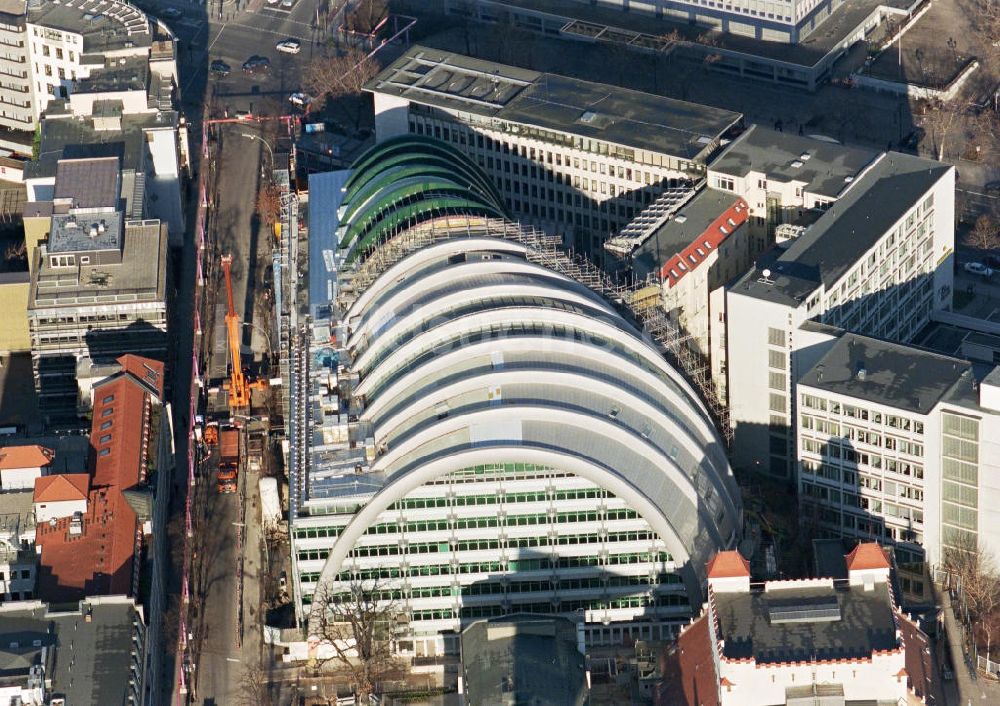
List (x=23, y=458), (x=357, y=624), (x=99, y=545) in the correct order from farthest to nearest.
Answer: (x=23, y=458) → (x=99, y=545) → (x=357, y=624)

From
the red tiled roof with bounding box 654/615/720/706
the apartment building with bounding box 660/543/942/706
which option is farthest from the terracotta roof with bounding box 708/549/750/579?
the red tiled roof with bounding box 654/615/720/706

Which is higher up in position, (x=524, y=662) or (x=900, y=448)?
(x=900, y=448)

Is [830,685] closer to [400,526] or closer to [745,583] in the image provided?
[745,583]

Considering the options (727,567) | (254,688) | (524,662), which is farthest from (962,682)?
(254,688)

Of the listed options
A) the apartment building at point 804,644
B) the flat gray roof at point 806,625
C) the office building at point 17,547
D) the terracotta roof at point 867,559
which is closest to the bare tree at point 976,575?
the apartment building at point 804,644

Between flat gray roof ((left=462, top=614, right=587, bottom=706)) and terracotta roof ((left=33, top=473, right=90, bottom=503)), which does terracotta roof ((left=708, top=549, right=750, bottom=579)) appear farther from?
terracotta roof ((left=33, top=473, right=90, bottom=503))

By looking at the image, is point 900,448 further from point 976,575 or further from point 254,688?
point 254,688

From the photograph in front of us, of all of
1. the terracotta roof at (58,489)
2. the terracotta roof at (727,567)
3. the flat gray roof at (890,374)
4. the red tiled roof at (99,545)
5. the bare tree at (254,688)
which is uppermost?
the flat gray roof at (890,374)

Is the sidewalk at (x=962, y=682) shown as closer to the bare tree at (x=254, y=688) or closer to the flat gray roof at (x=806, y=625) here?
the flat gray roof at (x=806, y=625)
